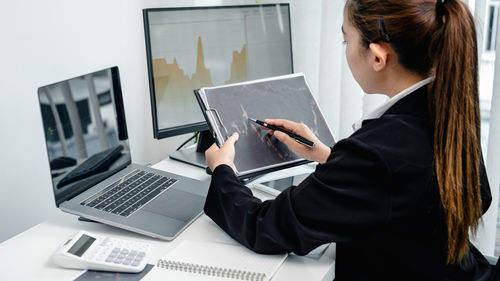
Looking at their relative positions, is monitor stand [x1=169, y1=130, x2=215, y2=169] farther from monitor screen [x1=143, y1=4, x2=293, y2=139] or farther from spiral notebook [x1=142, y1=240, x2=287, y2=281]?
spiral notebook [x1=142, y1=240, x2=287, y2=281]

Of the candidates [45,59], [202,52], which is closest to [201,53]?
[202,52]

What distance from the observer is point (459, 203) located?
72cm

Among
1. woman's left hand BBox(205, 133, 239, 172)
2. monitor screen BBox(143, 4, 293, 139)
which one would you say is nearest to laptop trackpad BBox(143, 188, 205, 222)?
woman's left hand BBox(205, 133, 239, 172)

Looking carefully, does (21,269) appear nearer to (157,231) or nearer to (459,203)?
(157,231)

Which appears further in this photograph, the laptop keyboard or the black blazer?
the laptop keyboard

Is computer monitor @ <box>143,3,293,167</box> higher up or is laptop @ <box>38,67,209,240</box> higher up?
computer monitor @ <box>143,3,293,167</box>

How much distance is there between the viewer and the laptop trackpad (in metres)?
0.99

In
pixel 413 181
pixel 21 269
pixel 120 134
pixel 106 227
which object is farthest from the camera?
pixel 120 134

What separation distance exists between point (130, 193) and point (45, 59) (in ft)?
1.51

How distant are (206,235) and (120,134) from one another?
1.19 ft

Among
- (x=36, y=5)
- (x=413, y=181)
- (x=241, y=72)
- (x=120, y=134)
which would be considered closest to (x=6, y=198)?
(x=120, y=134)

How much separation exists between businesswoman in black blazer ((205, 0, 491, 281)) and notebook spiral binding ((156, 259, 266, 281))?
0.19 ft

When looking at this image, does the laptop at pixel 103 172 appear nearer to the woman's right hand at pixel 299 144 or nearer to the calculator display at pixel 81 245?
the calculator display at pixel 81 245

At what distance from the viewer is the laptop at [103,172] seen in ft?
3.05
